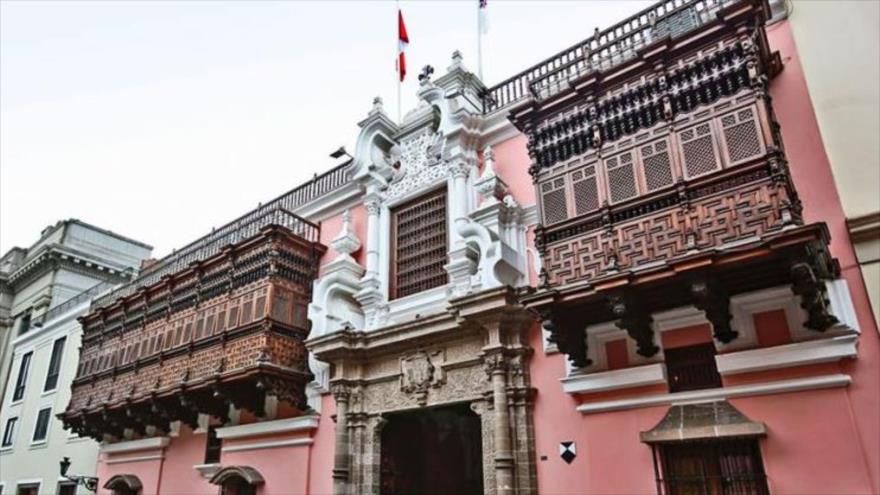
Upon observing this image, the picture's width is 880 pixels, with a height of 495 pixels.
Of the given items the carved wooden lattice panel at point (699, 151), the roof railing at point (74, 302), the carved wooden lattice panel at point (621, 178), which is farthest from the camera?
the roof railing at point (74, 302)

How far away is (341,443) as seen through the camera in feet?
33.3

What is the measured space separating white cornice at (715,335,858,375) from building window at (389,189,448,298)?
4.85m

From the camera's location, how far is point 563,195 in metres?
8.23

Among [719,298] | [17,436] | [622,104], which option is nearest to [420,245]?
[622,104]

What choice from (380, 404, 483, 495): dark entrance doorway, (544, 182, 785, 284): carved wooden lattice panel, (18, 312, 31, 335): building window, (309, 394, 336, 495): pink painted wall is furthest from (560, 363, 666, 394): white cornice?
(18, 312, 31, 335): building window

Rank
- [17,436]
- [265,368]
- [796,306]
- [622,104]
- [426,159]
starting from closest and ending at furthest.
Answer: [796,306] → [622,104] → [265,368] → [426,159] → [17,436]

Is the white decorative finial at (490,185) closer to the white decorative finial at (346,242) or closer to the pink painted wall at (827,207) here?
the white decorative finial at (346,242)

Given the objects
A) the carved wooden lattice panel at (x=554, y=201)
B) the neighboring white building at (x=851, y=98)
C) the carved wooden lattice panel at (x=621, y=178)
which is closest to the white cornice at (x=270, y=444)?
the carved wooden lattice panel at (x=554, y=201)

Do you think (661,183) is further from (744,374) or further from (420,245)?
(420,245)

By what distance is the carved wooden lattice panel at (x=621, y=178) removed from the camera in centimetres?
760

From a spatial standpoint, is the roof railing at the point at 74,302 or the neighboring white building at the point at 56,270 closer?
the roof railing at the point at 74,302

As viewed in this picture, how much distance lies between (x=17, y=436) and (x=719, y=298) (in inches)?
868

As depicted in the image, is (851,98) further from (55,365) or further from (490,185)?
(55,365)

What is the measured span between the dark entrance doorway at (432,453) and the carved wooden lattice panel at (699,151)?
17.9 feet
